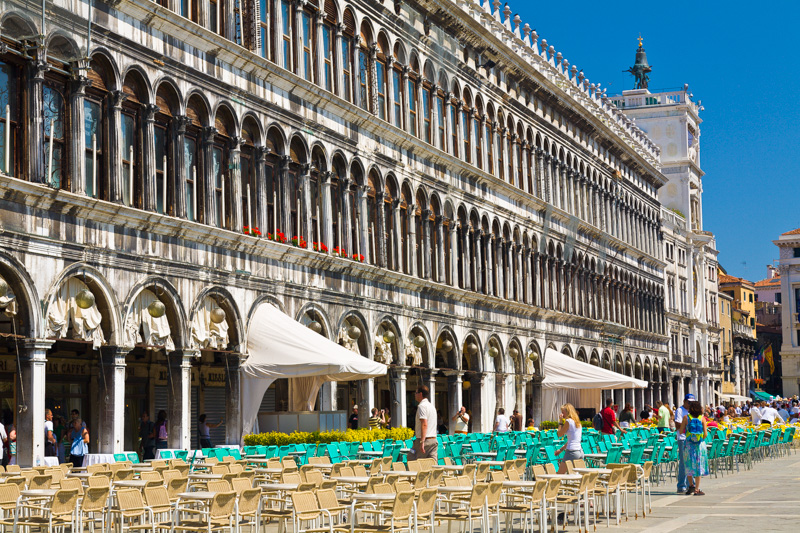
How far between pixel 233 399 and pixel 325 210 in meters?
7.04

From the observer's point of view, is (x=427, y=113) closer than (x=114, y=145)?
No

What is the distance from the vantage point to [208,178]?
28750 mm

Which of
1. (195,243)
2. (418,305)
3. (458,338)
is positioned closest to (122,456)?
(195,243)

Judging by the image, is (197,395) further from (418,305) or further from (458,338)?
(458,338)

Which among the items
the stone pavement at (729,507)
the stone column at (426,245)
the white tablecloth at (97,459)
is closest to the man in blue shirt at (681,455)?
the stone pavement at (729,507)

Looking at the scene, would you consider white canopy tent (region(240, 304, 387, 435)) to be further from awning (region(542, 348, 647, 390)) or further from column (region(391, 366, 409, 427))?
awning (region(542, 348, 647, 390))

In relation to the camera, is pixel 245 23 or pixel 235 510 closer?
pixel 235 510

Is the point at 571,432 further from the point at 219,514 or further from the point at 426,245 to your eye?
the point at 426,245

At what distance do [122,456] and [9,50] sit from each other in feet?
27.3

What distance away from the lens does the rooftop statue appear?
109 m

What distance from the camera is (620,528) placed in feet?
57.6

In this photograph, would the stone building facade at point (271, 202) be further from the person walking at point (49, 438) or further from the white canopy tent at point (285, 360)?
the person walking at point (49, 438)

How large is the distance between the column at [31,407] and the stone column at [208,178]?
6715 mm

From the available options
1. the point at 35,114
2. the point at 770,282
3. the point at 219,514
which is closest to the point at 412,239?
the point at 35,114
